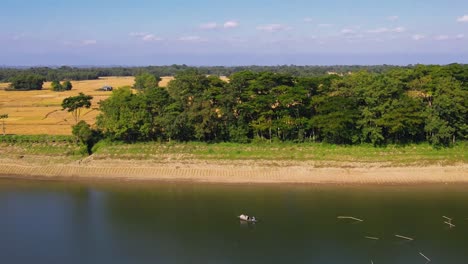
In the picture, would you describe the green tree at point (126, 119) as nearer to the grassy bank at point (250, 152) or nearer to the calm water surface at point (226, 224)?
the grassy bank at point (250, 152)

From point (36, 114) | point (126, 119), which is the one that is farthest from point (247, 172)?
point (36, 114)

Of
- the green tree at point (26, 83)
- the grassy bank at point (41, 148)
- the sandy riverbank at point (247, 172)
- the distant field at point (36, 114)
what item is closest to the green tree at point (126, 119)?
the sandy riverbank at point (247, 172)

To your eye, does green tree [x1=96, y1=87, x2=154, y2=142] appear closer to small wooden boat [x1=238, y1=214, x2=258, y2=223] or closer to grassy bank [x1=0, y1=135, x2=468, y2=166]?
grassy bank [x1=0, y1=135, x2=468, y2=166]

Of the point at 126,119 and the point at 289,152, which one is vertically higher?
the point at 126,119

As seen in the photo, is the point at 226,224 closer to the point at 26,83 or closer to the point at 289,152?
the point at 289,152

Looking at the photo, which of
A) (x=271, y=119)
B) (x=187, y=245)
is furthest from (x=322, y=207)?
(x=271, y=119)
